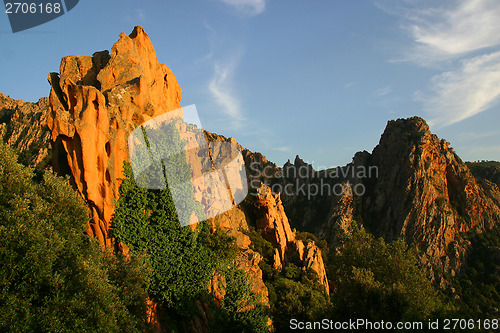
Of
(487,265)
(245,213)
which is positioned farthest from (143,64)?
(487,265)

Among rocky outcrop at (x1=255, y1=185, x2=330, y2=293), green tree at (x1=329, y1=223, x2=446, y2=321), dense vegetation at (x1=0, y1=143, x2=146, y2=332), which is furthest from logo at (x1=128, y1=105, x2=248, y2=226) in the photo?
rocky outcrop at (x1=255, y1=185, x2=330, y2=293)

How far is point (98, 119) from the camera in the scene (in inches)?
909

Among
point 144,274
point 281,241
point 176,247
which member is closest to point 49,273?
point 144,274

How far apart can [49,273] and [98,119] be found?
37.5ft

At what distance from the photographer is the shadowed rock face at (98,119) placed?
2208 cm

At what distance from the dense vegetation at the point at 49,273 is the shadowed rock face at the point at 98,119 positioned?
2.79 meters

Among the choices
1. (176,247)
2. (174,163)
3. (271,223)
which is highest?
(174,163)

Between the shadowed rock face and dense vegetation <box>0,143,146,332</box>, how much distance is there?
279cm

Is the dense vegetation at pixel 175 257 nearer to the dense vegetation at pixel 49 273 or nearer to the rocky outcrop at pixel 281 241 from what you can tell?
the dense vegetation at pixel 49 273

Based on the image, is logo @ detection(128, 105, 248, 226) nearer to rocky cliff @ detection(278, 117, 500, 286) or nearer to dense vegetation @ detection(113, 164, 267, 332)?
dense vegetation @ detection(113, 164, 267, 332)

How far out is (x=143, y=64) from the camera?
106 feet

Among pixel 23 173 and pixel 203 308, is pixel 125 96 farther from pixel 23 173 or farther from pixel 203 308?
pixel 203 308

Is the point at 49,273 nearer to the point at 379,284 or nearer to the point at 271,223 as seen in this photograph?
the point at 379,284

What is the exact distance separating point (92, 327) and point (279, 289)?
26148mm
